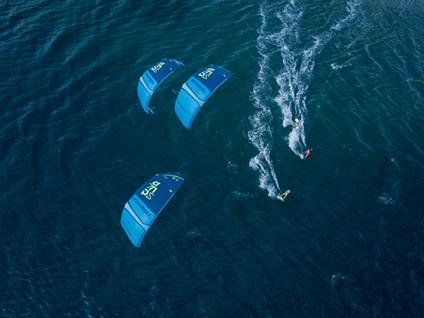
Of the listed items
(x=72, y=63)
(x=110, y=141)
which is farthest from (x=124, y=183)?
(x=72, y=63)

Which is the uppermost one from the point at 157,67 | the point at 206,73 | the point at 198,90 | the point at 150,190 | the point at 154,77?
the point at 157,67

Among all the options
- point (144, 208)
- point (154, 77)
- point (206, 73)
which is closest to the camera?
point (144, 208)

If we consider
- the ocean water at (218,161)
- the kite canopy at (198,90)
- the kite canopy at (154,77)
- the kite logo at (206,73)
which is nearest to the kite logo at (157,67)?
the kite canopy at (154,77)

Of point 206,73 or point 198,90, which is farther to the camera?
point 206,73

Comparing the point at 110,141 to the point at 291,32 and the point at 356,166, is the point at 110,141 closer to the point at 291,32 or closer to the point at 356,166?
the point at 356,166

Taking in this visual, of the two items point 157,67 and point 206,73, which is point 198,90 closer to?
point 206,73

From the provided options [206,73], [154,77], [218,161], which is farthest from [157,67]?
[218,161]
